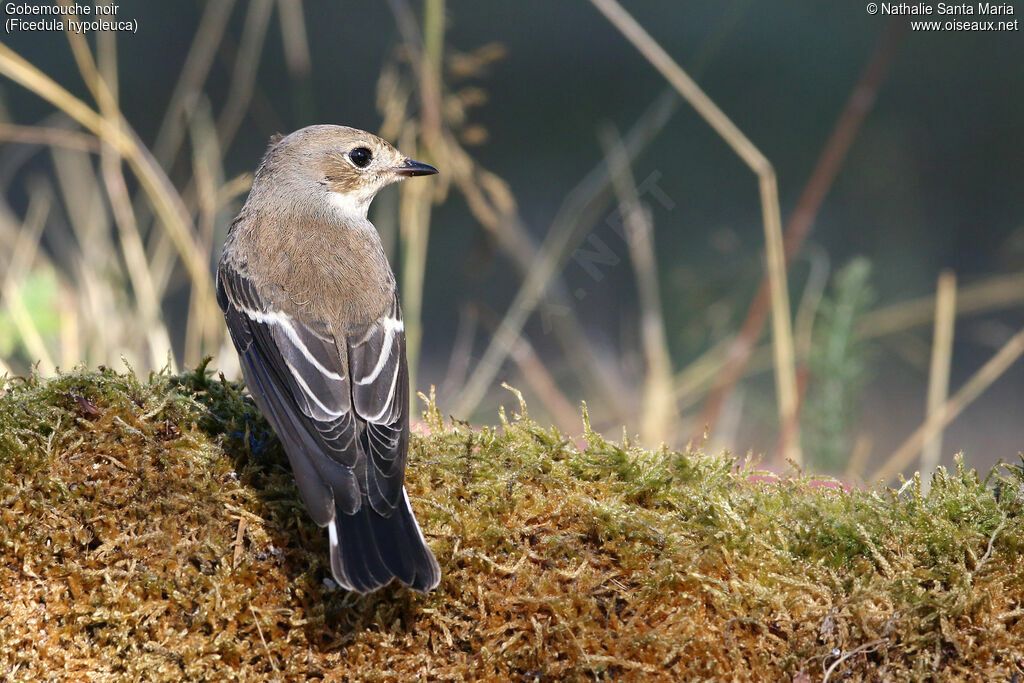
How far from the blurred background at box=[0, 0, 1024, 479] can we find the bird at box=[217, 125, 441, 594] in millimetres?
667

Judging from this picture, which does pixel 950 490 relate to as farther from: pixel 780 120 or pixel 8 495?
pixel 780 120

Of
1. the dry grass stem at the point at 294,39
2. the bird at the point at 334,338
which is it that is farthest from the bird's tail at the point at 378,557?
the dry grass stem at the point at 294,39

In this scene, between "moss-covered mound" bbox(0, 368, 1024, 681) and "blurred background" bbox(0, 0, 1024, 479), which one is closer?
"moss-covered mound" bbox(0, 368, 1024, 681)

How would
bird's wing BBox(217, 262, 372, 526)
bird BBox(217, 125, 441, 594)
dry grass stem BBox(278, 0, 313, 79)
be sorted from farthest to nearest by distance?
dry grass stem BBox(278, 0, 313, 79)
bird's wing BBox(217, 262, 372, 526)
bird BBox(217, 125, 441, 594)

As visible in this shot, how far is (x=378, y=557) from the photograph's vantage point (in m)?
2.54

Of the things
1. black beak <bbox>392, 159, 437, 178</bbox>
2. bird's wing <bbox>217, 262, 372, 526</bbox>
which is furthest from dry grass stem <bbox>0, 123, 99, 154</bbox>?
bird's wing <bbox>217, 262, 372, 526</bbox>

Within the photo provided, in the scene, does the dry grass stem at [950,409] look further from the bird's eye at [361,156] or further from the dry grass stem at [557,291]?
the bird's eye at [361,156]

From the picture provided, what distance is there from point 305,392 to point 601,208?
Answer: 3261mm

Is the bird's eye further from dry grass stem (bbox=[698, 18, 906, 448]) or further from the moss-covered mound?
the moss-covered mound

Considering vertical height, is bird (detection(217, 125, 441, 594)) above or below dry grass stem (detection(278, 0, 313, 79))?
below

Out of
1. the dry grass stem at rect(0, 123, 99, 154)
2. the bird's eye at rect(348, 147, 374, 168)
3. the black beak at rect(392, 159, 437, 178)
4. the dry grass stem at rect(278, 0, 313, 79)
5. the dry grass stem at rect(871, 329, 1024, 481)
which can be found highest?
the dry grass stem at rect(278, 0, 313, 79)

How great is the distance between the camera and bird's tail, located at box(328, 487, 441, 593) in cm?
255

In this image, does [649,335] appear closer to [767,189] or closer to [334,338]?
[767,189]

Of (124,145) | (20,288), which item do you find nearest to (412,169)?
(124,145)
